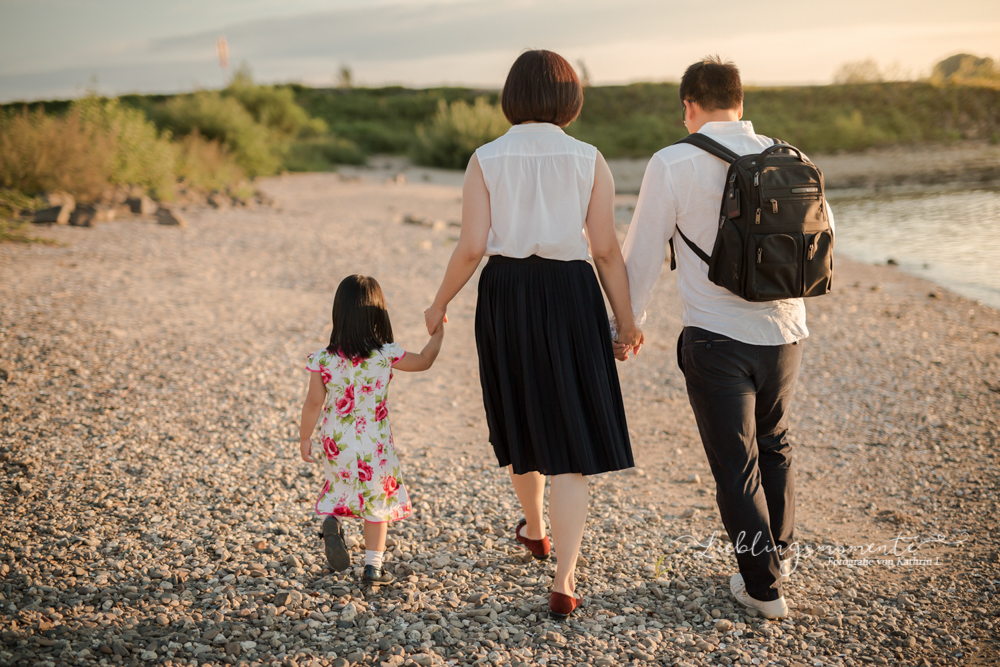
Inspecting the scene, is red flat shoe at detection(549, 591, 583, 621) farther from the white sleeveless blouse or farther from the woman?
the white sleeveless blouse

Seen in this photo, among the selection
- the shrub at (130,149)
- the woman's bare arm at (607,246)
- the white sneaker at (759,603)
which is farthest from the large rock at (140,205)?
the white sneaker at (759,603)

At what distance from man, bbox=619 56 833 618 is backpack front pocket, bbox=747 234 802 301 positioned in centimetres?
12

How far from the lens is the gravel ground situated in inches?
97.5

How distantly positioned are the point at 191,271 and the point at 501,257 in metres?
6.94

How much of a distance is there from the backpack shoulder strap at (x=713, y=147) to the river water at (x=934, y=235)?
27.5 feet

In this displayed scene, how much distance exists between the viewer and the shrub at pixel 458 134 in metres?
25.1

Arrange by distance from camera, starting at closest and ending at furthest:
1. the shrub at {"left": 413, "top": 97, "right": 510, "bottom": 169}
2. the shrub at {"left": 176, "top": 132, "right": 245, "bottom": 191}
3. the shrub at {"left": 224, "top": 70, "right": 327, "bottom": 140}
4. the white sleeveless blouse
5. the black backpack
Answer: the black backpack
the white sleeveless blouse
the shrub at {"left": 176, "top": 132, "right": 245, "bottom": 191}
the shrub at {"left": 413, "top": 97, "right": 510, "bottom": 169}
the shrub at {"left": 224, "top": 70, "right": 327, "bottom": 140}

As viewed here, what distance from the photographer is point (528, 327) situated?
248 cm

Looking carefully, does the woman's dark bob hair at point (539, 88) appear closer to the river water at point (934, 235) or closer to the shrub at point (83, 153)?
the river water at point (934, 235)

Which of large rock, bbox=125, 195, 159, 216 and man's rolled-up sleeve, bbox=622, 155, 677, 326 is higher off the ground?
large rock, bbox=125, 195, 159, 216

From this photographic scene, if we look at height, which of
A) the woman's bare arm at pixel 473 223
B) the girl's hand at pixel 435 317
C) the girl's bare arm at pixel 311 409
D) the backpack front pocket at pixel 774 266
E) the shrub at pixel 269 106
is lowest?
the girl's bare arm at pixel 311 409

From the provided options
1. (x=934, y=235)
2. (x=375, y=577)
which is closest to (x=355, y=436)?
(x=375, y=577)

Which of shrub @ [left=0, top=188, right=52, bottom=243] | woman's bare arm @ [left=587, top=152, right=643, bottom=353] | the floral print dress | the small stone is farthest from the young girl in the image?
shrub @ [left=0, top=188, right=52, bottom=243]

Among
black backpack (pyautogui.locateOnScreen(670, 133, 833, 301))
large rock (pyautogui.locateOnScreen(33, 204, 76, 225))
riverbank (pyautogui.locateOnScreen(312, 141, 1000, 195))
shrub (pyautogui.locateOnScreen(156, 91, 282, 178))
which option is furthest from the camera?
riverbank (pyautogui.locateOnScreen(312, 141, 1000, 195))
